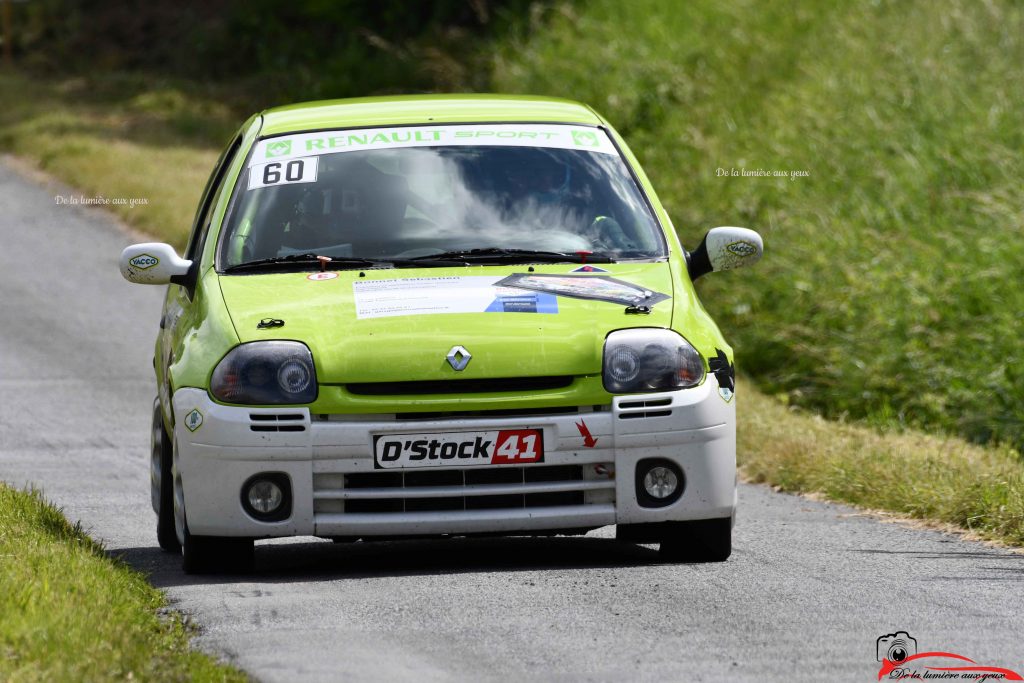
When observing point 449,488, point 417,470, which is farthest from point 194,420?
point 449,488

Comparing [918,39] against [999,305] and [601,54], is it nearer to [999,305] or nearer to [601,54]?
[601,54]

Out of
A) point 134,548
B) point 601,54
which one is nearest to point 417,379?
point 134,548

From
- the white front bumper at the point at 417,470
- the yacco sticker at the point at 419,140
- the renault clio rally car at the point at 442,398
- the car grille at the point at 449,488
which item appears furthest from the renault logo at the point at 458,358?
the yacco sticker at the point at 419,140

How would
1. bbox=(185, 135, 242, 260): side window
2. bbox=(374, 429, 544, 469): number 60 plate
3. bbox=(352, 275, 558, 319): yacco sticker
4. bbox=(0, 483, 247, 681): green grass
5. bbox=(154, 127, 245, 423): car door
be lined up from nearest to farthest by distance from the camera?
1. bbox=(0, 483, 247, 681): green grass
2. bbox=(374, 429, 544, 469): number 60 plate
3. bbox=(352, 275, 558, 319): yacco sticker
4. bbox=(154, 127, 245, 423): car door
5. bbox=(185, 135, 242, 260): side window

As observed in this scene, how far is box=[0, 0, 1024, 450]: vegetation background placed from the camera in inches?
494

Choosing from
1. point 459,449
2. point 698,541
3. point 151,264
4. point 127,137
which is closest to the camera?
point 459,449

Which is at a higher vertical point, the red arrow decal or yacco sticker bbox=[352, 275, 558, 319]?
yacco sticker bbox=[352, 275, 558, 319]

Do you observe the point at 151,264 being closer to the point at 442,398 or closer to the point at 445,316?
the point at 445,316

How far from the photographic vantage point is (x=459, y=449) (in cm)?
600

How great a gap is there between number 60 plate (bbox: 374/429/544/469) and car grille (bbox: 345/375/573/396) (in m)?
0.15

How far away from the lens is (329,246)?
690 cm

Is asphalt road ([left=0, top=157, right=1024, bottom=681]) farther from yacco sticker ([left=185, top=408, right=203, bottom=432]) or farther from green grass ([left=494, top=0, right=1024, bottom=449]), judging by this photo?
green grass ([left=494, top=0, right=1024, bottom=449])

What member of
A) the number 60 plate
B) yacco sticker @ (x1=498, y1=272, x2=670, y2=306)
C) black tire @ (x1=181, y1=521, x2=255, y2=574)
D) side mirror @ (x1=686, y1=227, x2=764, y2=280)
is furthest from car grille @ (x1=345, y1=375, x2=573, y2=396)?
side mirror @ (x1=686, y1=227, x2=764, y2=280)

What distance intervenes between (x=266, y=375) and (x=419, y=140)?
1666 mm
